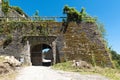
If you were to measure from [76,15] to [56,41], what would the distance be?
11.9 feet

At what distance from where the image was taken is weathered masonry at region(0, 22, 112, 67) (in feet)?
95.7

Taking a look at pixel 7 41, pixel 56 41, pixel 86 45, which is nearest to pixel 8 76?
pixel 7 41

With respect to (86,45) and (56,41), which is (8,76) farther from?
(86,45)

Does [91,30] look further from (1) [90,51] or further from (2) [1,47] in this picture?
(2) [1,47]

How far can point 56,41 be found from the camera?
29.4m

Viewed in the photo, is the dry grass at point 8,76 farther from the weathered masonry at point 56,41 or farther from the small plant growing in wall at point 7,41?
the small plant growing in wall at point 7,41

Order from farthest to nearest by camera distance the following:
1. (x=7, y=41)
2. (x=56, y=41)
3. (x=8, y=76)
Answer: (x=56, y=41) → (x=7, y=41) → (x=8, y=76)

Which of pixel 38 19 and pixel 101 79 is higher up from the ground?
pixel 38 19

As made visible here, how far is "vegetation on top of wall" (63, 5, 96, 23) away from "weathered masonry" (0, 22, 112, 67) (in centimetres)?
57

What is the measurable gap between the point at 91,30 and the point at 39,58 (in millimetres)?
6553

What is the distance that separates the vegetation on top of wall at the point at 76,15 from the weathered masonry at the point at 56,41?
1.86ft

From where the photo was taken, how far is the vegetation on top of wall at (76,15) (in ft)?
99.1

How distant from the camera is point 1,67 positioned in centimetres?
1903

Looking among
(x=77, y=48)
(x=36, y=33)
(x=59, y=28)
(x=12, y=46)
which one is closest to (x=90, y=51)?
(x=77, y=48)
